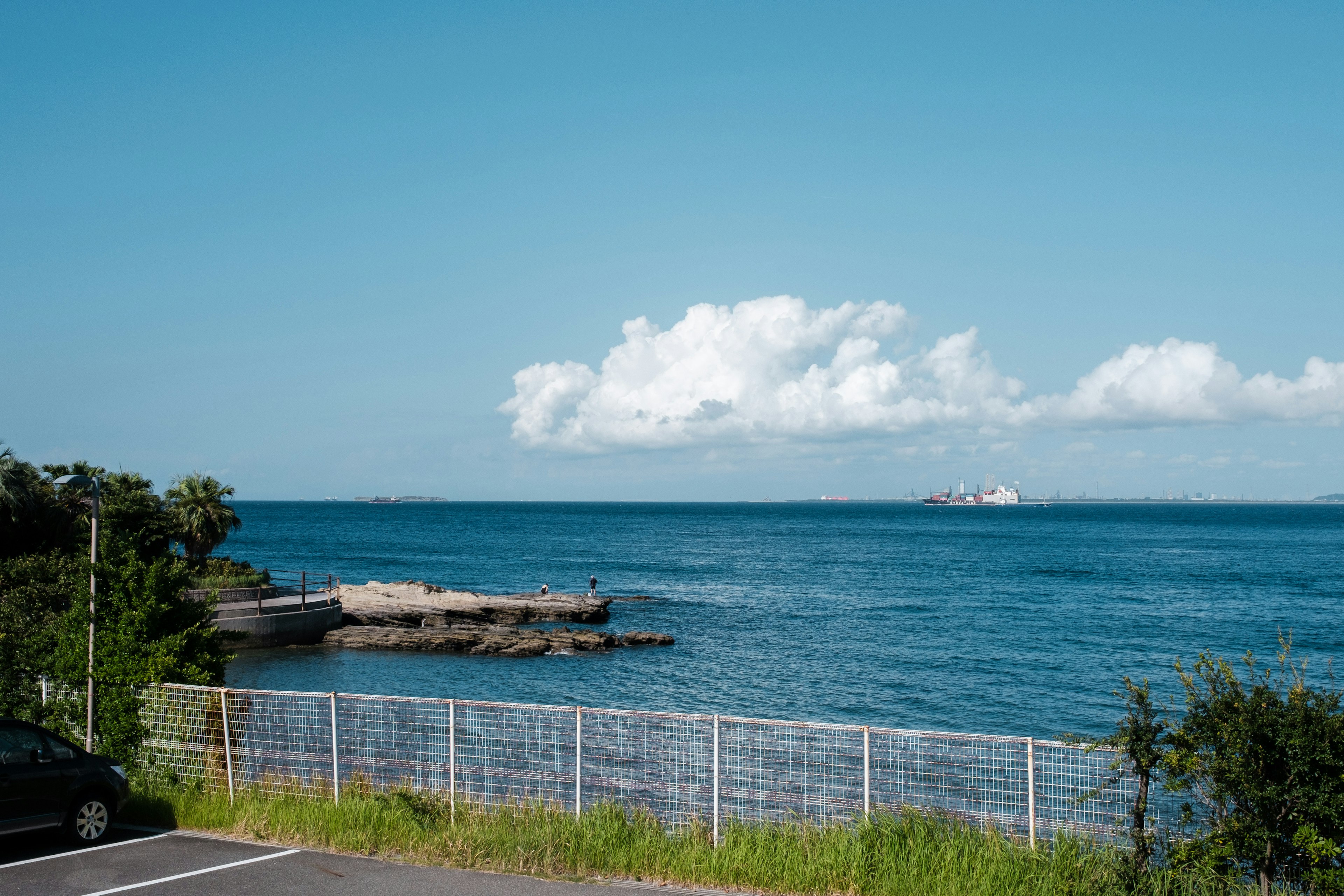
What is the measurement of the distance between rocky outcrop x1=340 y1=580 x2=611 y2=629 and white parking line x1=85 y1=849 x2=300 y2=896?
36.9 metres

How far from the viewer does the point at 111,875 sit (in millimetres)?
10438

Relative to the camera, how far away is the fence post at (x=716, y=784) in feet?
35.9

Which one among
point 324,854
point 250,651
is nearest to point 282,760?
point 324,854

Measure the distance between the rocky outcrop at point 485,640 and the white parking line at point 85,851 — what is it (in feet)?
99.1

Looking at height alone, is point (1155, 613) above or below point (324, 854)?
below

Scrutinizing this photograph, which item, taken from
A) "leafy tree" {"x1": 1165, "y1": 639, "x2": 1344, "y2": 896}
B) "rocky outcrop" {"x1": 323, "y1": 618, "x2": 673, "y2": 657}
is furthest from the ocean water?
"leafy tree" {"x1": 1165, "y1": 639, "x2": 1344, "y2": 896}

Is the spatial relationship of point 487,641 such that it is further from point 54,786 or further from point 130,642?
point 54,786

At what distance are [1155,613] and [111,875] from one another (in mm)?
57361

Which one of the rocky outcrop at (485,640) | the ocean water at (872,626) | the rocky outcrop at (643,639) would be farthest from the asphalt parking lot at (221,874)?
the rocky outcrop at (643,639)

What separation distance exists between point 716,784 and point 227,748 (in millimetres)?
6546

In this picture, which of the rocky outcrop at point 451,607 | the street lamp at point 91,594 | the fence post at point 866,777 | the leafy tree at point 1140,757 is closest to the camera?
the leafy tree at point 1140,757

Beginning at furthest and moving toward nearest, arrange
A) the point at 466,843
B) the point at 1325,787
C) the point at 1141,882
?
the point at 466,843
the point at 1141,882
the point at 1325,787

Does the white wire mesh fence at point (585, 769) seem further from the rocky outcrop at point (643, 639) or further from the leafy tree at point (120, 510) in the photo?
the rocky outcrop at point (643, 639)

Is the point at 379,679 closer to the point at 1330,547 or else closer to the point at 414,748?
the point at 414,748
